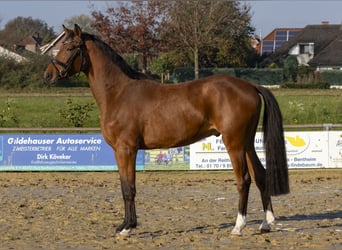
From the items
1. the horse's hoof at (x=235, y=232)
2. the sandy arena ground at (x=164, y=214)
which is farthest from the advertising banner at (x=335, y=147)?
the horse's hoof at (x=235, y=232)

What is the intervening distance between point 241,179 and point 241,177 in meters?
0.02

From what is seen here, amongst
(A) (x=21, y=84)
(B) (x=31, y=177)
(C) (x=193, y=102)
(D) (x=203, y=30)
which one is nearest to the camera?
(C) (x=193, y=102)

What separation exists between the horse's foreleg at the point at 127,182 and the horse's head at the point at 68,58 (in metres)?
1.25

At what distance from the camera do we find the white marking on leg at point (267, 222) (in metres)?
8.69

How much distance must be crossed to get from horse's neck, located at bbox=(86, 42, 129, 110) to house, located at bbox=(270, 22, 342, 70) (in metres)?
52.2

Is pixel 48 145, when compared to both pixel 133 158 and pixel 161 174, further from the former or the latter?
pixel 133 158

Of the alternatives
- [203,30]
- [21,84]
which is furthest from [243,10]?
[21,84]

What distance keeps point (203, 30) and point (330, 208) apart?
40817 mm

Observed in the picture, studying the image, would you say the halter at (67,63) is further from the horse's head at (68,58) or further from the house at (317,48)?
the house at (317,48)

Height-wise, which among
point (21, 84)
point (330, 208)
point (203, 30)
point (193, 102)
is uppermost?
point (203, 30)

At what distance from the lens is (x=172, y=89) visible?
8805 mm

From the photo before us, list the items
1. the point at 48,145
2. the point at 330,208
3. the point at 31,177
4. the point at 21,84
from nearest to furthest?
the point at 330,208, the point at 31,177, the point at 48,145, the point at 21,84

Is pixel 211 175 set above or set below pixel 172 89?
below

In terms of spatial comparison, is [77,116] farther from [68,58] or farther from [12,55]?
[12,55]
